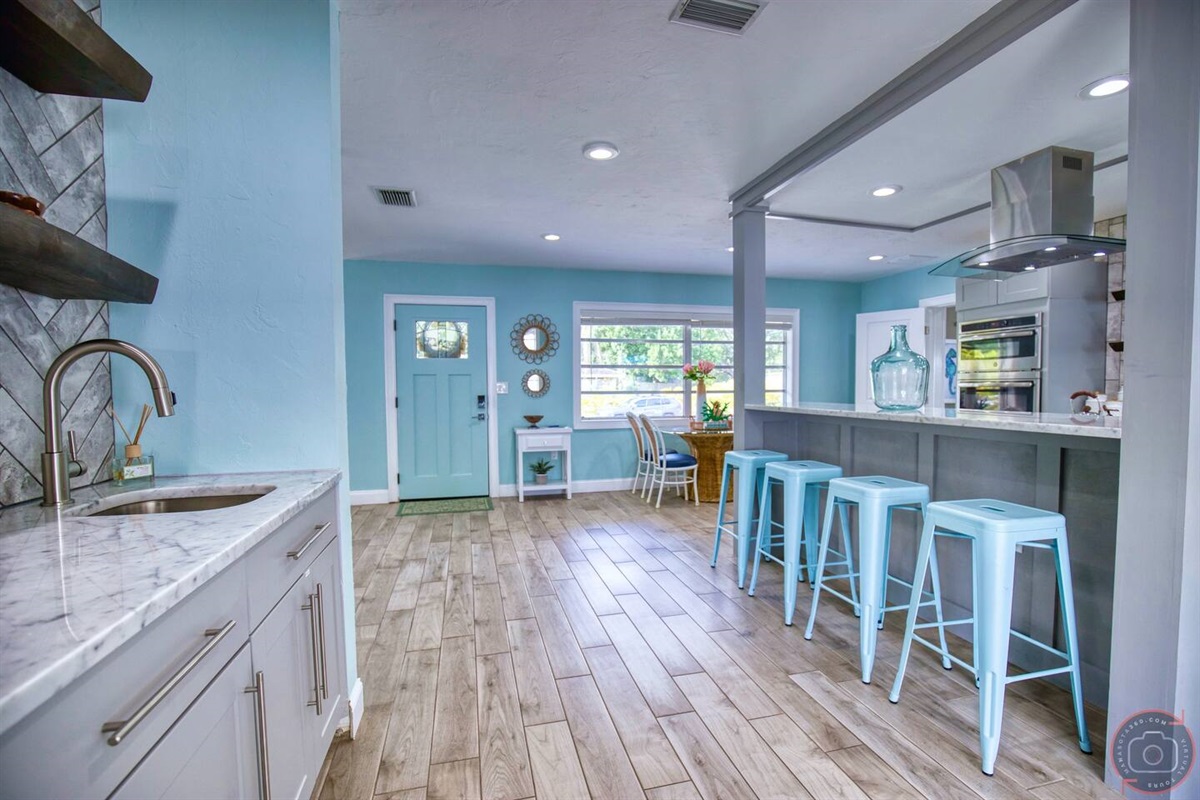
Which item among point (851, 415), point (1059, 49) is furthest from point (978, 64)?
point (851, 415)

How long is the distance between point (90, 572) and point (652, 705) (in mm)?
1711

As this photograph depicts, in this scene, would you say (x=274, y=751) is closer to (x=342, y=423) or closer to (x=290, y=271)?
(x=342, y=423)

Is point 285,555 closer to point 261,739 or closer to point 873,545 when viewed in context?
point 261,739

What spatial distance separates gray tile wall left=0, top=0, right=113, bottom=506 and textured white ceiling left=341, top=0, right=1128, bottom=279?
2.91 ft

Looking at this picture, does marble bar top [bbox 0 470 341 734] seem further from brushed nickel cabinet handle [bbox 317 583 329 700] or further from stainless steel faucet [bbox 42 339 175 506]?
brushed nickel cabinet handle [bbox 317 583 329 700]

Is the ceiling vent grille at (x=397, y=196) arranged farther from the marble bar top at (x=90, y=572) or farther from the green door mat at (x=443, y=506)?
the green door mat at (x=443, y=506)

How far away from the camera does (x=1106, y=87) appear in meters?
2.20

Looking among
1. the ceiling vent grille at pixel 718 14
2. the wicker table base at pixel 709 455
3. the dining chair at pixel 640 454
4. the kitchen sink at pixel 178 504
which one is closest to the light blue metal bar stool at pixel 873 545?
the ceiling vent grille at pixel 718 14

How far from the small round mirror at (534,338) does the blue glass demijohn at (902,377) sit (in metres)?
3.58

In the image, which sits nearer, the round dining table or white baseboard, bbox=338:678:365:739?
white baseboard, bbox=338:678:365:739

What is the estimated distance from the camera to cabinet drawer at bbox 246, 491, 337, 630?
109 cm

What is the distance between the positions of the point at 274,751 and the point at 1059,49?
10.6 ft

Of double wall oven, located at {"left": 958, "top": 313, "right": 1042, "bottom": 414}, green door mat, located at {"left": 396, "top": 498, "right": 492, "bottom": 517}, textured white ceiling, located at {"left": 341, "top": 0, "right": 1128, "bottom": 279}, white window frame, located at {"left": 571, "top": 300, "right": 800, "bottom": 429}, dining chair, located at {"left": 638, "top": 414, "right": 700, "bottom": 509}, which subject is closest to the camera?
textured white ceiling, located at {"left": 341, "top": 0, "right": 1128, "bottom": 279}

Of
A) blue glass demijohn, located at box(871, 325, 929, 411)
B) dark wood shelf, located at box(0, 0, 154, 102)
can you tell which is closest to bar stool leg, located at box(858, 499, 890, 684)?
blue glass demijohn, located at box(871, 325, 929, 411)
